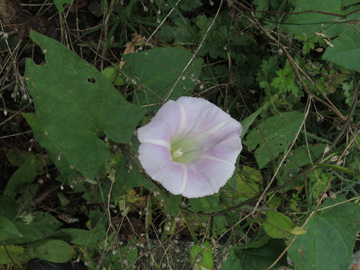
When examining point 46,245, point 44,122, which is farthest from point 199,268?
point 46,245

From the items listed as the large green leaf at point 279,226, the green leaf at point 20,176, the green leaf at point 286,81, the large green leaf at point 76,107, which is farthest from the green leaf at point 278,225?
the green leaf at point 20,176

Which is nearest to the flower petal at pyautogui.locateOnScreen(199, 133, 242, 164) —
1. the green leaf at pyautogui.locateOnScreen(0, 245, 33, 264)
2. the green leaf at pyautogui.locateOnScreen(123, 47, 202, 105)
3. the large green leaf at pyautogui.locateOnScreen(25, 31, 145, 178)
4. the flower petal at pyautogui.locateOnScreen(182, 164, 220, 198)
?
the flower petal at pyautogui.locateOnScreen(182, 164, 220, 198)

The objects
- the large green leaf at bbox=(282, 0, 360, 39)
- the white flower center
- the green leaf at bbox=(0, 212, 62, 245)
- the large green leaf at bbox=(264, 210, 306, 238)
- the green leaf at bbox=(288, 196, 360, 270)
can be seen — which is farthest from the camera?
the green leaf at bbox=(0, 212, 62, 245)

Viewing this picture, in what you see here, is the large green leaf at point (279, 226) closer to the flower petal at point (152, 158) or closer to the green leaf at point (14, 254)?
the flower petal at point (152, 158)

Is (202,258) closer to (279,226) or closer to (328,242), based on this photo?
(279,226)

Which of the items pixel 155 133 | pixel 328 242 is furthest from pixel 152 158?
pixel 328 242

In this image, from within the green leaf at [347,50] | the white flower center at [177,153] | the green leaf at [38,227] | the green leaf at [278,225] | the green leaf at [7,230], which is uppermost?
the green leaf at [347,50]

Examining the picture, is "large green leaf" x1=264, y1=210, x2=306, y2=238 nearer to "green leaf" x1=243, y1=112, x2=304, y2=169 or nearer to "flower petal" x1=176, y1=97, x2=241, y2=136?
"flower petal" x1=176, y1=97, x2=241, y2=136
